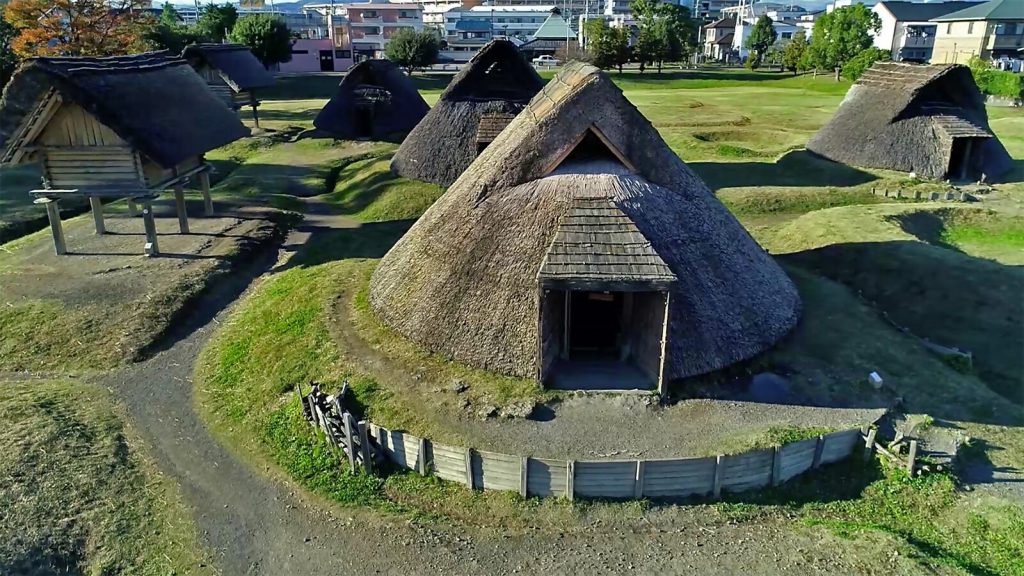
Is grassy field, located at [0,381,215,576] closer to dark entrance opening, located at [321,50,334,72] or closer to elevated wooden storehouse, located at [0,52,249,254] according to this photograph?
elevated wooden storehouse, located at [0,52,249,254]

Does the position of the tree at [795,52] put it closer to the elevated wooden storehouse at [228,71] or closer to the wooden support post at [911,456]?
the elevated wooden storehouse at [228,71]

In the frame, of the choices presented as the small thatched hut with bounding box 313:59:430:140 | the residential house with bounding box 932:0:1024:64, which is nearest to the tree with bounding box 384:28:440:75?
the small thatched hut with bounding box 313:59:430:140

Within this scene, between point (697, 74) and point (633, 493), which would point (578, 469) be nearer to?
point (633, 493)

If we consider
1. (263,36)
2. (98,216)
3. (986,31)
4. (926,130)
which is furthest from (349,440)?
(986,31)

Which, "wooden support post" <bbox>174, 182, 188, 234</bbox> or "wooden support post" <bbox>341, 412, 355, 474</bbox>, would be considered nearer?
"wooden support post" <bbox>341, 412, 355, 474</bbox>

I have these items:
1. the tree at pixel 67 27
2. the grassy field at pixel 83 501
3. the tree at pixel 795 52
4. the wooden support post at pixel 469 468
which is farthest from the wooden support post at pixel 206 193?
the tree at pixel 795 52
